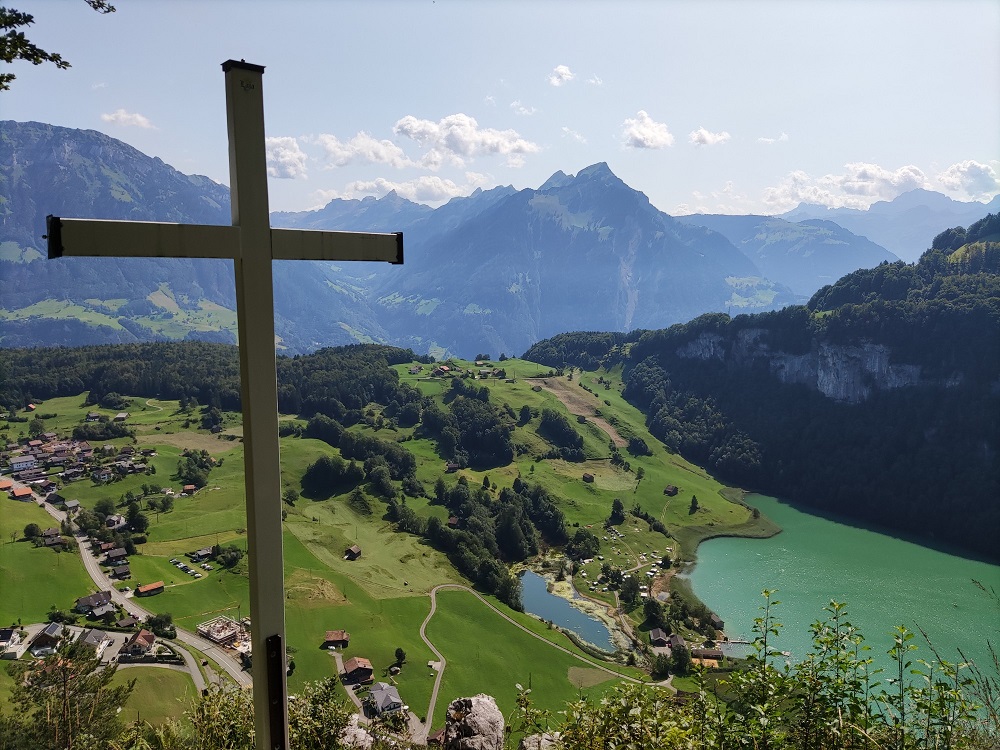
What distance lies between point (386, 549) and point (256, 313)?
189 ft

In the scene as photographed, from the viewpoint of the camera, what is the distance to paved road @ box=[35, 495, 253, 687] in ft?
111

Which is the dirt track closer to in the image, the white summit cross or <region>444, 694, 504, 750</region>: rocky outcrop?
<region>444, 694, 504, 750</region>: rocky outcrop

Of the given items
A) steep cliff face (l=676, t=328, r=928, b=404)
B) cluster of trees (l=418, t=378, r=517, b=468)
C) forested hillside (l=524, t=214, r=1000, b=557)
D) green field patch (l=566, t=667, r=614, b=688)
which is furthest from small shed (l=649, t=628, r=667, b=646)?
steep cliff face (l=676, t=328, r=928, b=404)

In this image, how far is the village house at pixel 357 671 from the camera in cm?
3620

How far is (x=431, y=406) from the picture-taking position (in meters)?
92.6

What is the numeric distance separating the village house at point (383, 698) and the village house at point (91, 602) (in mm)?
18538

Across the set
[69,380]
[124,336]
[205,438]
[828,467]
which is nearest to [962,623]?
[828,467]

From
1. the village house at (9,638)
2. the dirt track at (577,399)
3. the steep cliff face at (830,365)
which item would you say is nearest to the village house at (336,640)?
the village house at (9,638)

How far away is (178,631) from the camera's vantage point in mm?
37844

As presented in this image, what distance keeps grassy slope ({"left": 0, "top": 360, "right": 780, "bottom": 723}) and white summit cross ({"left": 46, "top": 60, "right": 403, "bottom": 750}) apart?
22.0m

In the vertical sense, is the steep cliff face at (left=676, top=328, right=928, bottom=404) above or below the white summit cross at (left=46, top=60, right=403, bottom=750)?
below

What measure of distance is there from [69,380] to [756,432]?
10085 cm

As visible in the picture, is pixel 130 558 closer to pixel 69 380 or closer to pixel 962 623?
pixel 69 380

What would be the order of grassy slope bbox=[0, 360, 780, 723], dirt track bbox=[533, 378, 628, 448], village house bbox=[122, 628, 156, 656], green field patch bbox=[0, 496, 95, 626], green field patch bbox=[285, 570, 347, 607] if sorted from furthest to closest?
dirt track bbox=[533, 378, 628, 448] < green field patch bbox=[285, 570, 347, 607] < grassy slope bbox=[0, 360, 780, 723] < green field patch bbox=[0, 496, 95, 626] < village house bbox=[122, 628, 156, 656]
